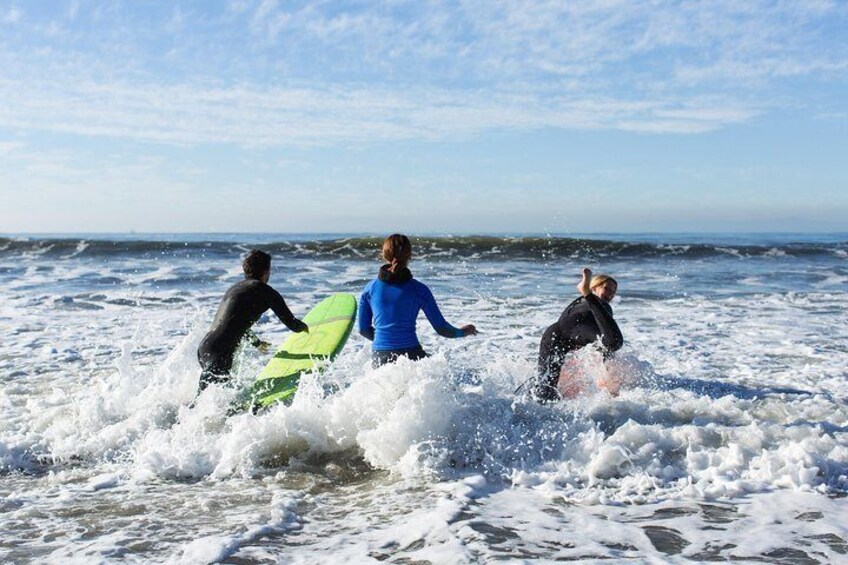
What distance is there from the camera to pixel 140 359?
8688 mm

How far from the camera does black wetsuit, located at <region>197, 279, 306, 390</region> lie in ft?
19.2

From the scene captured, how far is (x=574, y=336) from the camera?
6.36 m

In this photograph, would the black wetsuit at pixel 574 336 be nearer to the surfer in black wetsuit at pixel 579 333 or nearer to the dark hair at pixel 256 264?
the surfer in black wetsuit at pixel 579 333

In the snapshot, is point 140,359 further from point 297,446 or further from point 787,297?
point 787,297

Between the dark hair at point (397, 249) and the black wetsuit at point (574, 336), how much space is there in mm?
1709

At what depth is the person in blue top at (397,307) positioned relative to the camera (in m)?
5.66

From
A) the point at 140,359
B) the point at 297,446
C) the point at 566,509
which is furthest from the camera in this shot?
the point at 140,359

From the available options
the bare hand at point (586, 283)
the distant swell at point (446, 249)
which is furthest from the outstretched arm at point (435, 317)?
the distant swell at point (446, 249)

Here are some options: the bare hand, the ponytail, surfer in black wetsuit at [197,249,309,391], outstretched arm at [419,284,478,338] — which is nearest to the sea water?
surfer in black wetsuit at [197,249,309,391]

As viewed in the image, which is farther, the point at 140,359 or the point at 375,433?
the point at 140,359

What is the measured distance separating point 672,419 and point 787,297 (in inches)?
419

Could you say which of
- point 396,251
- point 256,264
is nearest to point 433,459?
point 396,251

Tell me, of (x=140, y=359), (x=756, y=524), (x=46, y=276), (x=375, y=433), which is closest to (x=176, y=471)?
(x=375, y=433)

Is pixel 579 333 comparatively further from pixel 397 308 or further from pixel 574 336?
pixel 397 308
